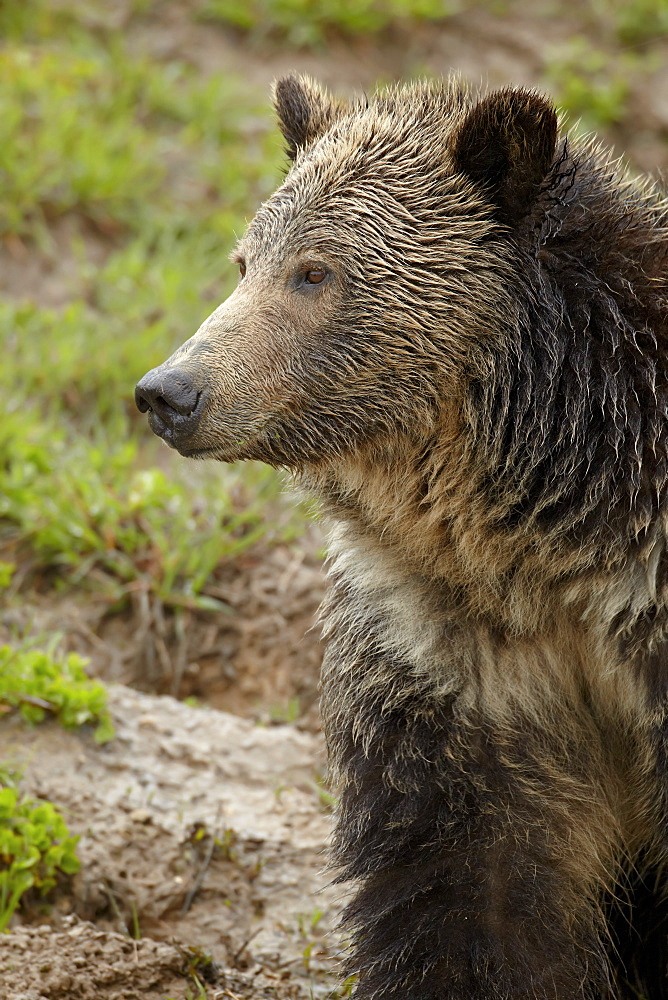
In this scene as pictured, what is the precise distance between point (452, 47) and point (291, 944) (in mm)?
6382

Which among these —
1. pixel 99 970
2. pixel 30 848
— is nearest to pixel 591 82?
pixel 30 848

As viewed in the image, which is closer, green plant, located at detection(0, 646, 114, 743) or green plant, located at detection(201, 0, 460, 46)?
green plant, located at detection(0, 646, 114, 743)

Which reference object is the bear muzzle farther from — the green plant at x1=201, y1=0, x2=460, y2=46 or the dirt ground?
the green plant at x1=201, y1=0, x2=460, y2=46

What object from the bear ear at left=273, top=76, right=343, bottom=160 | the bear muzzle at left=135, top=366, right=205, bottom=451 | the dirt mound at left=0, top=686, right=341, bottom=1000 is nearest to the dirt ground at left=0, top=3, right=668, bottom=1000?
the dirt mound at left=0, top=686, right=341, bottom=1000

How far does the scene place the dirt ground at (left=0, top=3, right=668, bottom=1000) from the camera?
364 centimetres

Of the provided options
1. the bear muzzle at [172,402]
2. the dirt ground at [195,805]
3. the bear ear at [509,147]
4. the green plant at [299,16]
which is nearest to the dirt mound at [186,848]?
the dirt ground at [195,805]

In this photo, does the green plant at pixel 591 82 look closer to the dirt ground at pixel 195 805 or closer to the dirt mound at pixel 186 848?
the dirt ground at pixel 195 805

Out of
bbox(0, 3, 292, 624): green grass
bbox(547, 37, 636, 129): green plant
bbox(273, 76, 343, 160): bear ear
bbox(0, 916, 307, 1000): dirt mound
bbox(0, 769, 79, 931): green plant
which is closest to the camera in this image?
bbox(0, 916, 307, 1000): dirt mound

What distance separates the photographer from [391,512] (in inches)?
132

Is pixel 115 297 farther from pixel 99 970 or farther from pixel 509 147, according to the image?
pixel 99 970

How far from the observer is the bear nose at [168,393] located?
316 cm

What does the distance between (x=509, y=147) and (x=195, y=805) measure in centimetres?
247

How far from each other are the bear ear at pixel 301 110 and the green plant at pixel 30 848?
2.12 meters

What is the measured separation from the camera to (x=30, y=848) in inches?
153
